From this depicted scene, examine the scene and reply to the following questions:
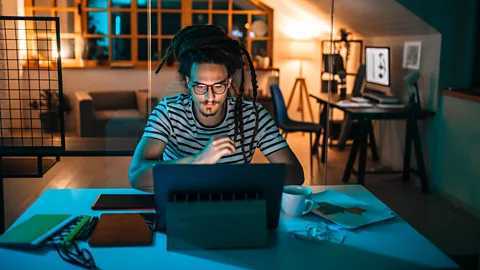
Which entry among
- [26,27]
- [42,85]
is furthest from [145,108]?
[26,27]

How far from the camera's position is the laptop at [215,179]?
129 cm

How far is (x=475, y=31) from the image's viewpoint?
3.89m

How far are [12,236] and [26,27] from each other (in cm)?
236

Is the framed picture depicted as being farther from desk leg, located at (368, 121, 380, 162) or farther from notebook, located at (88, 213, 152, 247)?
notebook, located at (88, 213, 152, 247)

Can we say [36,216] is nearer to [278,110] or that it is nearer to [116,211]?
[116,211]

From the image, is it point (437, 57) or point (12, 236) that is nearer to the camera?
point (12, 236)

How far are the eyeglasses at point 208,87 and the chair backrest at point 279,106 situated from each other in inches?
75.1

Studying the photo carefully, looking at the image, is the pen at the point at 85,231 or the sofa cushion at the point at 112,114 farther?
the sofa cushion at the point at 112,114

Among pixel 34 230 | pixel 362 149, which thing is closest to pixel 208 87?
pixel 34 230

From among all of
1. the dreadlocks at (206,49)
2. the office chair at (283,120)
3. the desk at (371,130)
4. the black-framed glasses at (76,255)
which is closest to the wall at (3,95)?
the office chair at (283,120)

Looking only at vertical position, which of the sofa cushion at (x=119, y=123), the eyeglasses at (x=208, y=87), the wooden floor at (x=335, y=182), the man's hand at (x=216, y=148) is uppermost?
the eyeglasses at (x=208, y=87)

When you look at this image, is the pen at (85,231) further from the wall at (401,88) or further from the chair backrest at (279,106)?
the wall at (401,88)

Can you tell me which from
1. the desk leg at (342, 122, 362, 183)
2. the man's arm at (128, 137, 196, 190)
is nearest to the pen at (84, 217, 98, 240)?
the man's arm at (128, 137, 196, 190)

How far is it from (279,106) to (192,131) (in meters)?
1.86
